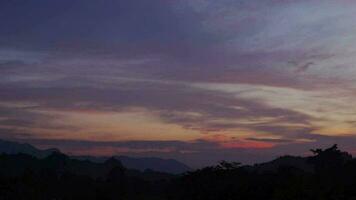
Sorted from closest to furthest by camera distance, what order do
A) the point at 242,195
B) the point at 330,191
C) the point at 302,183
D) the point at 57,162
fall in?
the point at 330,191, the point at 302,183, the point at 242,195, the point at 57,162

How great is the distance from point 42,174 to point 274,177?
47.8 meters

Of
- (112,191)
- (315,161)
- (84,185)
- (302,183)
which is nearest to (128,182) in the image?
(84,185)

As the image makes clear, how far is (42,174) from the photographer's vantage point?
88.1m

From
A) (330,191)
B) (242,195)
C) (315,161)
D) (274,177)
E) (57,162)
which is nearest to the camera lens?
(330,191)

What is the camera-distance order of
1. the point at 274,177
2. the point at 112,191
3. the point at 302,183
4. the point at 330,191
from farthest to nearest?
1. the point at 112,191
2. the point at 274,177
3. the point at 302,183
4. the point at 330,191

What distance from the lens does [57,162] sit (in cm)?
11169

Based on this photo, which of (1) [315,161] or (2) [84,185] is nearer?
(2) [84,185]

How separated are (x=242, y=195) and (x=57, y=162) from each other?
239ft

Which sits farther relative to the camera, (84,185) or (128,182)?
(128,182)

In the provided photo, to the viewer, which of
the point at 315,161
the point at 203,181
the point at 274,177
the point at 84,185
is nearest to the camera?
the point at 274,177

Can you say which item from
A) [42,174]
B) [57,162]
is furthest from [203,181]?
[57,162]

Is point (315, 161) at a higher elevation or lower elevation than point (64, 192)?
higher

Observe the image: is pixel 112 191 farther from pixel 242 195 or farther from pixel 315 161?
pixel 315 161

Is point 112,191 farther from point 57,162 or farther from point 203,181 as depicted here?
point 57,162
